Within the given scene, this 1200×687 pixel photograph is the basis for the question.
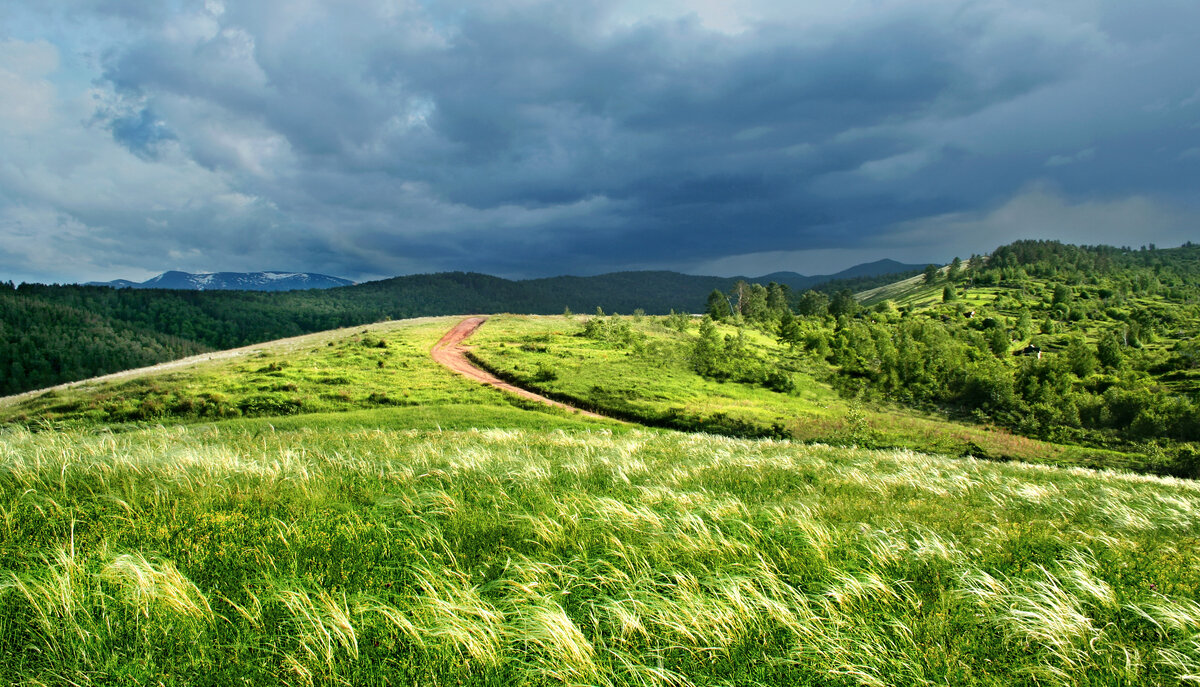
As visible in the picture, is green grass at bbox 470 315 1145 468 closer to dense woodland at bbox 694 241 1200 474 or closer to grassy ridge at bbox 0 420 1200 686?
dense woodland at bbox 694 241 1200 474

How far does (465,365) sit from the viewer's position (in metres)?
58.7

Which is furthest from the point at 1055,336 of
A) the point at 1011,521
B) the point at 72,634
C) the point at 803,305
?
the point at 72,634

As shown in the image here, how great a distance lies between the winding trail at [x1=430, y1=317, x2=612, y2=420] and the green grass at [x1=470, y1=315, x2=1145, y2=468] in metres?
1.59

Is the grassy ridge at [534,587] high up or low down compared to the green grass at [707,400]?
up

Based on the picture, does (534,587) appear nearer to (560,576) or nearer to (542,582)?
(542,582)

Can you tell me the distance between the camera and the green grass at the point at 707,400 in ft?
135

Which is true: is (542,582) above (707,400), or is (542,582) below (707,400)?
above

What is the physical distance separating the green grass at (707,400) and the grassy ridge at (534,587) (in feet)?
117

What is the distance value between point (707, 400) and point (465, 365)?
29270mm

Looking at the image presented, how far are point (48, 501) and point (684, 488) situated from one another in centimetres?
708

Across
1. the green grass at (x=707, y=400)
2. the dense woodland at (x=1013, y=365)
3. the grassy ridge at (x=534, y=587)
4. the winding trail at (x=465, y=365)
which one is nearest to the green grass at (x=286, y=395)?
the winding trail at (x=465, y=365)

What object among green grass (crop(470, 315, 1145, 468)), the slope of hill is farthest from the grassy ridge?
green grass (crop(470, 315, 1145, 468))

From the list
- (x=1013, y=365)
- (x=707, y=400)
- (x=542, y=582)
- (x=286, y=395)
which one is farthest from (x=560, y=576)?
(x=1013, y=365)

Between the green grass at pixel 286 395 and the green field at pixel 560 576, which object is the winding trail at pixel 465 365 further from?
the green field at pixel 560 576
